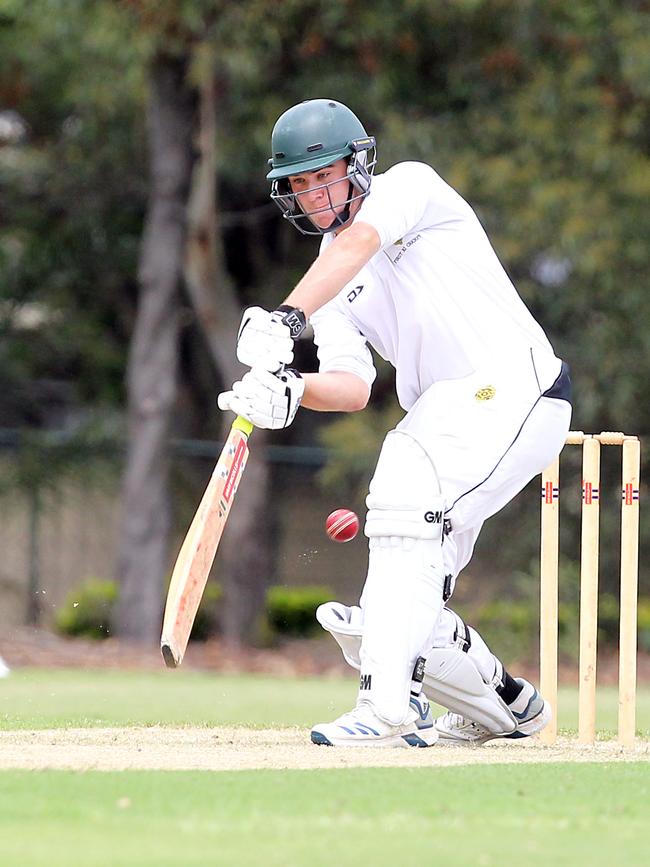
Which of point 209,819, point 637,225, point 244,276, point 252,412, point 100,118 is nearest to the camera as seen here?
point 209,819

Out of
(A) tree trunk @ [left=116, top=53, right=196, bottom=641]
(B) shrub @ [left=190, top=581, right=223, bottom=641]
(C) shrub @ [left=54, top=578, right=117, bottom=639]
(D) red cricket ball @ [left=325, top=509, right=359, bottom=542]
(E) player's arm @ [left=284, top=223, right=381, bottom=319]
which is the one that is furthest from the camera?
(B) shrub @ [left=190, top=581, right=223, bottom=641]

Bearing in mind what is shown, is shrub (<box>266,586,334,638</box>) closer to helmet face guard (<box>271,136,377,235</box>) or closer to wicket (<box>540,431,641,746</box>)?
wicket (<box>540,431,641,746</box>)

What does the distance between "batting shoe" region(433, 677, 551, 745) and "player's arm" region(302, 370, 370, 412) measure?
2.88ft

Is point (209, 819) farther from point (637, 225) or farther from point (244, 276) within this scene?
point (244, 276)

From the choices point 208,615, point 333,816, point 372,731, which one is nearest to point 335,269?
point 372,731

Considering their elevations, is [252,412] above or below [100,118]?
below

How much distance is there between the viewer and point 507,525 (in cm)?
1232

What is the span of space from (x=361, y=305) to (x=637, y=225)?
281 inches

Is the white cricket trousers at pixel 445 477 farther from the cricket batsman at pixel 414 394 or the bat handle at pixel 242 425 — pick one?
the bat handle at pixel 242 425

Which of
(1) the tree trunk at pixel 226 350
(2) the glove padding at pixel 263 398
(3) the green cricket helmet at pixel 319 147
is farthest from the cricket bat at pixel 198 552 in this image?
(1) the tree trunk at pixel 226 350

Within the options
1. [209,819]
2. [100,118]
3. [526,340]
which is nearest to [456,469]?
[526,340]

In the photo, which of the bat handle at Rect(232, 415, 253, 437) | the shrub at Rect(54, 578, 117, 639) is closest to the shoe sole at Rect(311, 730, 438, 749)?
the bat handle at Rect(232, 415, 253, 437)

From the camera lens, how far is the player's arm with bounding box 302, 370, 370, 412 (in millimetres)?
4391

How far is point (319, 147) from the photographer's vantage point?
4.25m
